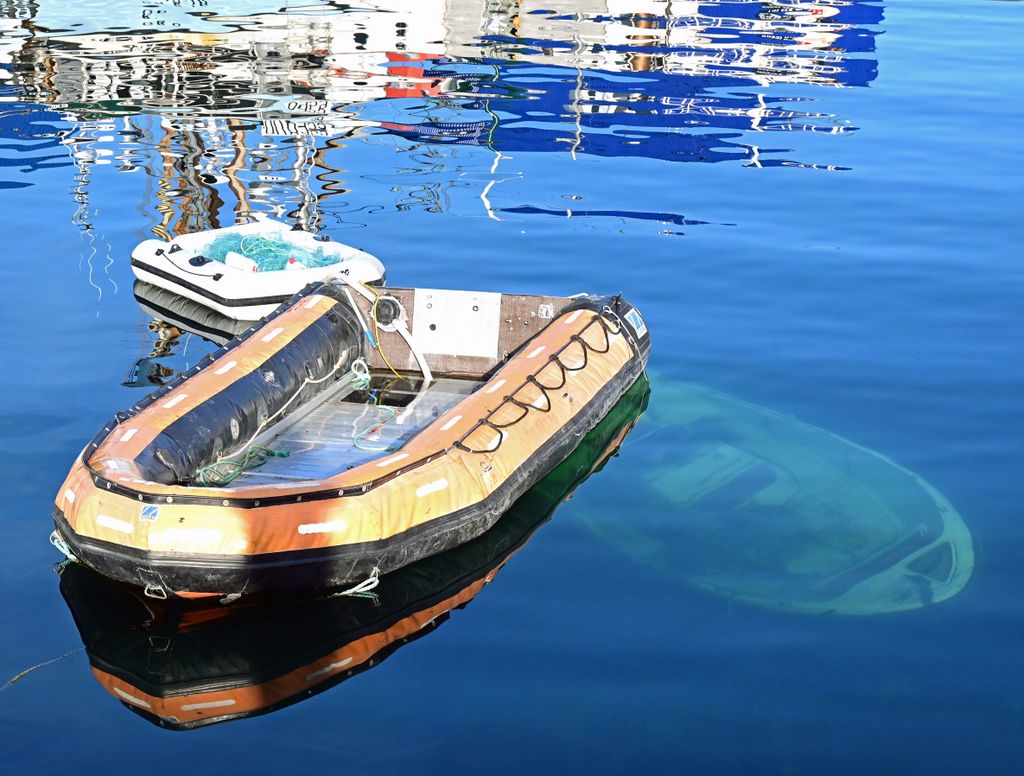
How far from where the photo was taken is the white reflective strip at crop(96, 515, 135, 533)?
7.22 m

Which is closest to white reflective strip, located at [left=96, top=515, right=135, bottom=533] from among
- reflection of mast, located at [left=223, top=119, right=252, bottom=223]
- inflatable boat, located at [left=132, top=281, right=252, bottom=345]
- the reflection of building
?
inflatable boat, located at [left=132, top=281, right=252, bottom=345]

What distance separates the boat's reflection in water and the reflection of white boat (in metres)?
1.13

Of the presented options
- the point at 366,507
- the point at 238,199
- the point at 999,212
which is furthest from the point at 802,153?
the point at 366,507

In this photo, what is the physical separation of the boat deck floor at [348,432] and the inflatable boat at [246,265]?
5.50 feet

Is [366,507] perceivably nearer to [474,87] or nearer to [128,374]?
[128,374]

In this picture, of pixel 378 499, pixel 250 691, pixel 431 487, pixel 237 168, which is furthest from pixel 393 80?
pixel 250 691

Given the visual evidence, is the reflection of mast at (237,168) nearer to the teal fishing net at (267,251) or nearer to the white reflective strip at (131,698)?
the teal fishing net at (267,251)

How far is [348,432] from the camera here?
955 centimetres

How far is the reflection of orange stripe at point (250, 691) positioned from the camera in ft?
22.3

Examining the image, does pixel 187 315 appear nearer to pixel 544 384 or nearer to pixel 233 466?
pixel 233 466

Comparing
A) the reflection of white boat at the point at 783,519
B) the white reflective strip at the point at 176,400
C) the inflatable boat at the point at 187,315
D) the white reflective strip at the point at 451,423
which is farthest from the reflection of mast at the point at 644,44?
the white reflective strip at the point at 176,400

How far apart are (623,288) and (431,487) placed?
17.9 feet

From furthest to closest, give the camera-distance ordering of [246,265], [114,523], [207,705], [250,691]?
[246,265]
[114,523]
[250,691]
[207,705]

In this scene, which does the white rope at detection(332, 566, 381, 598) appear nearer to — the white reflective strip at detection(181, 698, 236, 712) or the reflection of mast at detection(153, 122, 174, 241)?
the white reflective strip at detection(181, 698, 236, 712)
